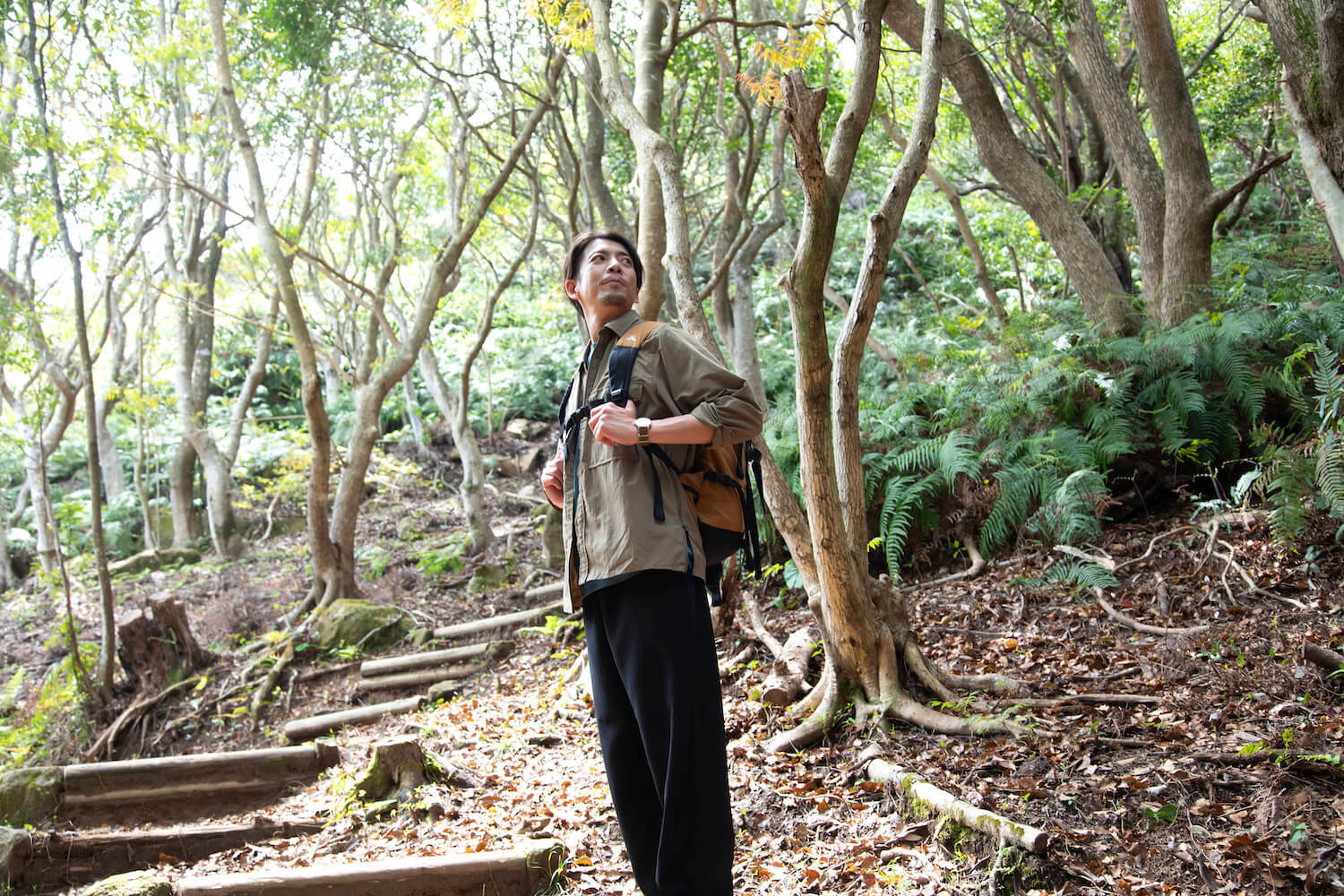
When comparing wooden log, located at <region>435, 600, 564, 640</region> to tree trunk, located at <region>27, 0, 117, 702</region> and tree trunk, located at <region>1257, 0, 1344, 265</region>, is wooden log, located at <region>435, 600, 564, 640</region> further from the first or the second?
tree trunk, located at <region>1257, 0, 1344, 265</region>

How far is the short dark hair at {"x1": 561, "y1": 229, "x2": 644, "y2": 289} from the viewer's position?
9.39 feet

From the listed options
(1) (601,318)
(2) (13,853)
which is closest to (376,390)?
(2) (13,853)

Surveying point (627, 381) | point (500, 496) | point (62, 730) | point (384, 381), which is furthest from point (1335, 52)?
point (500, 496)

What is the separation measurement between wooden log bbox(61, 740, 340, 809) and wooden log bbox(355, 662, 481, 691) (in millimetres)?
2250

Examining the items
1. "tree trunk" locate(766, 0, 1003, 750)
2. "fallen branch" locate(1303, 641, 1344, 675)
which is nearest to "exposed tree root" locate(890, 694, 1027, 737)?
"tree trunk" locate(766, 0, 1003, 750)

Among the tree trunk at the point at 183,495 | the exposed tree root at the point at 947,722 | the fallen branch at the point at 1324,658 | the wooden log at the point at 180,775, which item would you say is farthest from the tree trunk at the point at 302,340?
the fallen branch at the point at 1324,658

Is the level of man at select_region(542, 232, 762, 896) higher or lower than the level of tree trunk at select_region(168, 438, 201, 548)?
lower

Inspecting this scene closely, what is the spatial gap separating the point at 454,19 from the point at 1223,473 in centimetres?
696

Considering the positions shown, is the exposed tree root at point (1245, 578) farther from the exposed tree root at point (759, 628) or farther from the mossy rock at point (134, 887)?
the mossy rock at point (134, 887)

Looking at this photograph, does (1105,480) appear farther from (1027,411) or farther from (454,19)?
(454,19)

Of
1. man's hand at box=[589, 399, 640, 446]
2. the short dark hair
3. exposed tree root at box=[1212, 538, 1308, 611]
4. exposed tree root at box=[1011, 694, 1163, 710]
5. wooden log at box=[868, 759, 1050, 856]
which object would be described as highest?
the short dark hair

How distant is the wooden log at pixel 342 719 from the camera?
7.03 meters

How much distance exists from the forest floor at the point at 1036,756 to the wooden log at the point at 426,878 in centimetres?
16

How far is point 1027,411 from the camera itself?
6484mm
